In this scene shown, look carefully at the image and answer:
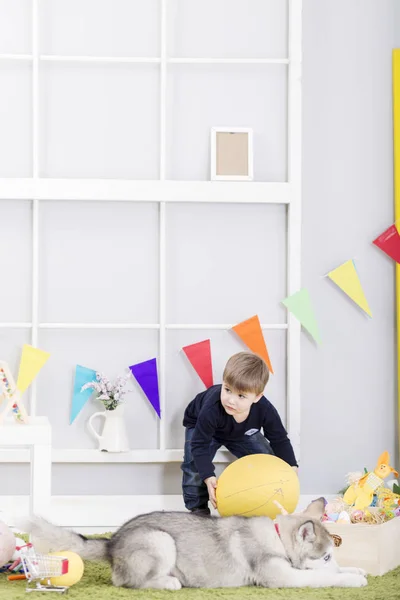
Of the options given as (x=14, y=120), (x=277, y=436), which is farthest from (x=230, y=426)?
(x=14, y=120)

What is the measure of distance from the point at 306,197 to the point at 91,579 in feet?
5.01

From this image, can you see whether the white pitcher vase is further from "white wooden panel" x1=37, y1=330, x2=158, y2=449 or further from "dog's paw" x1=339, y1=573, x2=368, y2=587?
"dog's paw" x1=339, y1=573, x2=368, y2=587

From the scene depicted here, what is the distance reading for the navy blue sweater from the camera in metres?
2.59

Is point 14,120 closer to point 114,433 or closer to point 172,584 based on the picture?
point 114,433

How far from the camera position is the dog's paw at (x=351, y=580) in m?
1.97

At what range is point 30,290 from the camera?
2.89 meters

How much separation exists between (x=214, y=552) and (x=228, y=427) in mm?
714

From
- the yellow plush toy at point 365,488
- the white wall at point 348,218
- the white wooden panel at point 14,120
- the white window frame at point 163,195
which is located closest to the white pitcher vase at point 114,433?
the white window frame at point 163,195

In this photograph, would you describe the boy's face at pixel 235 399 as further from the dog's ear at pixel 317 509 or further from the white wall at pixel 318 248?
the dog's ear at pixel 317 509

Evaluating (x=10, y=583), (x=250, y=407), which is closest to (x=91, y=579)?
(x=10, y=583)

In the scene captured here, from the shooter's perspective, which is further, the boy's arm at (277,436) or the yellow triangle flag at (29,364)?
the yellow triangle flag at (29,364)

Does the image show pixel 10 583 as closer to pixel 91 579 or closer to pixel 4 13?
pixel 91 579

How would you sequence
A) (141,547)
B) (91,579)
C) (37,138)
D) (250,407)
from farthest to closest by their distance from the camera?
(37,138) → (250,407) → (91,579) → (141,547)

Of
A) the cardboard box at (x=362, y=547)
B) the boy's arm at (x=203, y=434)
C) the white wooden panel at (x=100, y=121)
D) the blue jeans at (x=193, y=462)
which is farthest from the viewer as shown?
the white wooden panel at (x=100, y=121)
